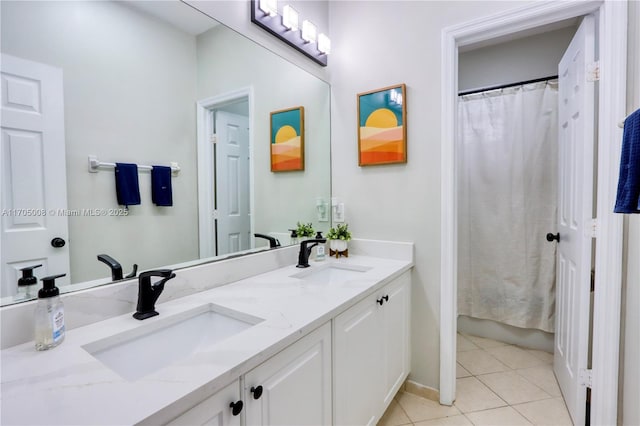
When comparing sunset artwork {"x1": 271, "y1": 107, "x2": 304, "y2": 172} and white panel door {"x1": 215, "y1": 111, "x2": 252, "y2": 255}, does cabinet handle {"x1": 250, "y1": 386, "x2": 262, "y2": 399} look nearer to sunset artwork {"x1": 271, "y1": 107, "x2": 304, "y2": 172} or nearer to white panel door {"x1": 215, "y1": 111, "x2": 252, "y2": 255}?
white panel door {"x1": 215, "y1": 111, "x2": 252, "y2": 255}

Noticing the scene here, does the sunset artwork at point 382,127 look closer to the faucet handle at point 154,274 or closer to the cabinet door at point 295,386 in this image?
the cabinet door at point 295,386

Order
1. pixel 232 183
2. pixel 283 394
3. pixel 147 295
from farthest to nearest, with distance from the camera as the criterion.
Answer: pixel 232 183 < pixel 147 295 < pixel 283 394

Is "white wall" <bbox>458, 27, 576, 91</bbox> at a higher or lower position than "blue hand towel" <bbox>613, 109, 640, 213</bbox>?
higher

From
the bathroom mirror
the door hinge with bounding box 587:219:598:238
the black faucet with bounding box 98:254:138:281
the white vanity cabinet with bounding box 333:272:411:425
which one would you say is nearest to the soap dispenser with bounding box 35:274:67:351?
the bathroom mirror

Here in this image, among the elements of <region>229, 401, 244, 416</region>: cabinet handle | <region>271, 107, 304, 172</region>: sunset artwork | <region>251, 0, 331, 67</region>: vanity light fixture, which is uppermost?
<region>251, 0, 331, 67</region>: vanity light fixture

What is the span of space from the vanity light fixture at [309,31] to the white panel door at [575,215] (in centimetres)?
141

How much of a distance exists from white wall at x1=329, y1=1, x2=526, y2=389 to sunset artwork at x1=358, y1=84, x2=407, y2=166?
0.05 meters

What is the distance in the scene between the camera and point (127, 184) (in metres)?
1.10

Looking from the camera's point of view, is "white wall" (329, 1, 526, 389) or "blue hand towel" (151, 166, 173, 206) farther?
"white wall" (329, 1, 526, 389)

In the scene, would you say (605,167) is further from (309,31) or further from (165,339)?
(165,339)

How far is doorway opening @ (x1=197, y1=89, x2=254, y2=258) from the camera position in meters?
1.38

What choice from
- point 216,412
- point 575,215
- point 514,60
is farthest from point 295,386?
point 514,60

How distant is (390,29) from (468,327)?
2.46 metres

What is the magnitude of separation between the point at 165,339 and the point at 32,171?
63 cm
